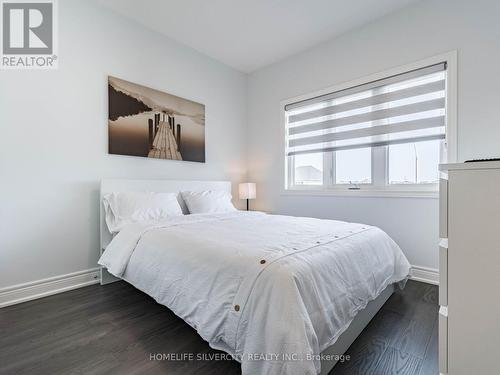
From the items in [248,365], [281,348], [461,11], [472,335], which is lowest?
[248,365]

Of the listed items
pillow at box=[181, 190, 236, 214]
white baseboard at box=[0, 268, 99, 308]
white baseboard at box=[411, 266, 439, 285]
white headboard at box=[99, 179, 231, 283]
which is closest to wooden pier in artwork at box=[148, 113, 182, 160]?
white headboard at box=[99, 179, 231, 283]

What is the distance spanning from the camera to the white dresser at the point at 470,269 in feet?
2.69

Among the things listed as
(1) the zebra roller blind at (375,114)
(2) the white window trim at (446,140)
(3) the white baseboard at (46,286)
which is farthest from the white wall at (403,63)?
(3) the white baseboard at (46,286)

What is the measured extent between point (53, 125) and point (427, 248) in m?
3.68

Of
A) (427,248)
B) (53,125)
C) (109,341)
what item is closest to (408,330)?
(427,248)

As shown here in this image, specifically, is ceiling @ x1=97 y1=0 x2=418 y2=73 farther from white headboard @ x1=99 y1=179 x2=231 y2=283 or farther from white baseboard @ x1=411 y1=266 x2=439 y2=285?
white baseboard @ x1=411 y1=266 x2=439 y2=285

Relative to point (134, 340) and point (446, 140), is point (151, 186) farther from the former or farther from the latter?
point (446, 140)

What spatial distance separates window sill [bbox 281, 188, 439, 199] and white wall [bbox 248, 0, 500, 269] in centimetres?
5

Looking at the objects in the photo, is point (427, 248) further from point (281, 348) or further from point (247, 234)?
point (281, 348)

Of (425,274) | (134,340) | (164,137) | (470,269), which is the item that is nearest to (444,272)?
(470,269)

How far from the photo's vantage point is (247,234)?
5.57 feet

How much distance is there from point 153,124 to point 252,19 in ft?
5.30

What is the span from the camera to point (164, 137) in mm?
2916

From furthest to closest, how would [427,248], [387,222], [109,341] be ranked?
[387,222]
[427,248]
[109,341]
